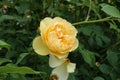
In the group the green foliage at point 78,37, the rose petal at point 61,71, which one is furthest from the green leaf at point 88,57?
the rose petal at point 61,71

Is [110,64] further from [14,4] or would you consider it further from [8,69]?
[8,69]

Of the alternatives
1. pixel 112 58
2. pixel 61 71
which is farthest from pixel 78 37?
pixel 61 71

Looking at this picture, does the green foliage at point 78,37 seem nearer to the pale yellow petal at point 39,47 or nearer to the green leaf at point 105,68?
the green leaf at point 105,68

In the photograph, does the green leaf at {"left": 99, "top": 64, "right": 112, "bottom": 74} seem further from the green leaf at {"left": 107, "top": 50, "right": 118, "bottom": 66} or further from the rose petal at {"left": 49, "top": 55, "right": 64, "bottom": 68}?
the rose petal at {"left": 49, "top": 55, "right": 64, "bottom": 68}

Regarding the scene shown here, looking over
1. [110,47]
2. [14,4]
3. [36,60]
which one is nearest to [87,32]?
[110,47]

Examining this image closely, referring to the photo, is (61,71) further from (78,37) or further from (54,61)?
(78,37)

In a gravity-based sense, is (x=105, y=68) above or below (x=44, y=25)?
below
